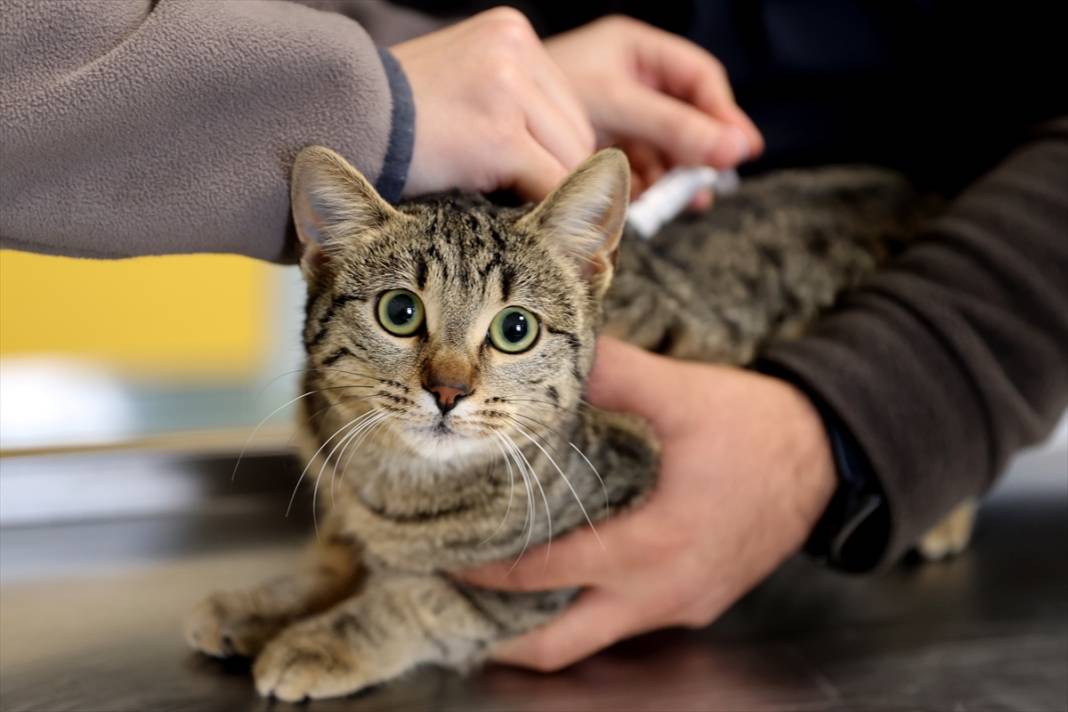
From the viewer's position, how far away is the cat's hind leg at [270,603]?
96 centimetres

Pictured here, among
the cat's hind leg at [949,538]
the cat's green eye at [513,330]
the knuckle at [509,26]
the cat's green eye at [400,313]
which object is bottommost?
the cat's hind leg at [949,538]

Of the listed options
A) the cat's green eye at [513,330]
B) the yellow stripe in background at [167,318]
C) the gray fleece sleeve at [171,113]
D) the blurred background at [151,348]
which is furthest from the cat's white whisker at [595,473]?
the yellow stripe in background at [167,318]

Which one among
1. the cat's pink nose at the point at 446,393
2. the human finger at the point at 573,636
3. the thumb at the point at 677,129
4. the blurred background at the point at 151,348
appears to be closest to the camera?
the cat's pink nose at the point at 446,393

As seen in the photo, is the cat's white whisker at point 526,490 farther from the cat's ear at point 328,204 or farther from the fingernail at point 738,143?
the fingernail at point 738,143

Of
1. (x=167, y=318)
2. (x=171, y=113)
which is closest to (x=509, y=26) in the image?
(x=171, y=113)

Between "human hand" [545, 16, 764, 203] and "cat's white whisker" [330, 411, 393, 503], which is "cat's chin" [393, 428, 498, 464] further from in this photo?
"human hand" [545, 16, 764, 203]

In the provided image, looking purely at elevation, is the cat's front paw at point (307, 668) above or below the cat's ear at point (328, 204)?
below

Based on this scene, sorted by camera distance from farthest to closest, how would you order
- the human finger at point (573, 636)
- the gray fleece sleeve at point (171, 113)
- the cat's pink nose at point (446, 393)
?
the human finger at point (573, 636) < the cat's pink nose at point (446, 393) < the gray fleece sleeve at point (171, 113)

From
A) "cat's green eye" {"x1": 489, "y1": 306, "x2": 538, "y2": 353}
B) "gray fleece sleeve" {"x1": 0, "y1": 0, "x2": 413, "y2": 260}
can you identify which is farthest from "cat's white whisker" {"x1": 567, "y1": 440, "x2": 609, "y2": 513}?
"gray fleece sleeve" {"x1": 0, "y1": 0, "x2": 413, "y2": 260}

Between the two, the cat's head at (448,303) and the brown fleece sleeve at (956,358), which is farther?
the brown fleece sleeve at (956,358)

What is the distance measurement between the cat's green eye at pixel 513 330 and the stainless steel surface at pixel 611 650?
33 cm

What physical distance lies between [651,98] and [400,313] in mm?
412

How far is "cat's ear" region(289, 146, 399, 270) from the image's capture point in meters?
0.79

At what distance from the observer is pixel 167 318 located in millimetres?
2828
